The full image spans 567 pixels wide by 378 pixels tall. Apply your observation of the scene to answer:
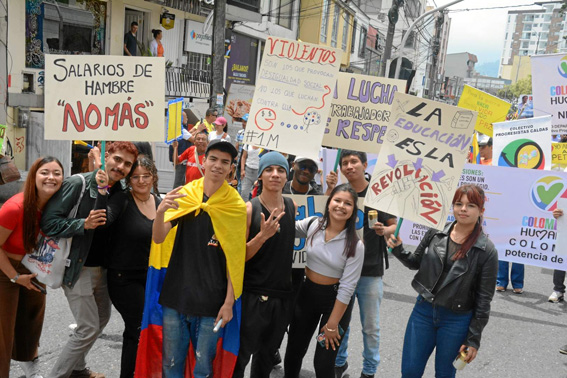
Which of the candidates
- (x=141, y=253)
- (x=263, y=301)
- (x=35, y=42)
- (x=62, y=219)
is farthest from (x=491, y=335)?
(x=35, y=42)

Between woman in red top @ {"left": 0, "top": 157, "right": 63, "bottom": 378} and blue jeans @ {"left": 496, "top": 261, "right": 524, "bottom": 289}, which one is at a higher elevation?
woman in red top @ {"left": 0, "top": 157, "right": 63, "bottom": 378}

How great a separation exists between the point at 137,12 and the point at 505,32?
207426 mm

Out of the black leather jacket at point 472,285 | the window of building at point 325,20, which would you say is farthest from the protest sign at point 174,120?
the window of building at point 325,20

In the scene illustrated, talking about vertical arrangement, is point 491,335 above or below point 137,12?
below

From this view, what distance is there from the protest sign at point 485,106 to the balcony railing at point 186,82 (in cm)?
1085

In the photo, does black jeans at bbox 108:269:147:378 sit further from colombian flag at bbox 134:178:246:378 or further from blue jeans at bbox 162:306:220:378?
blue jeans at bbox 162:306:220:378

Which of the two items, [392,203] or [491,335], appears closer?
[392,203]

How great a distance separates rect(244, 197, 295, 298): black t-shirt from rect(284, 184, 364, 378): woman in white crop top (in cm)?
28

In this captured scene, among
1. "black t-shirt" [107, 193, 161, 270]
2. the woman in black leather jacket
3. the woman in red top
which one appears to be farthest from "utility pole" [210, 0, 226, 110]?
the woman in black leather jacket

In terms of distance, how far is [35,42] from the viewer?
1265 centimetres

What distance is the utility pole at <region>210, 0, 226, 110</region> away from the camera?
1519cm

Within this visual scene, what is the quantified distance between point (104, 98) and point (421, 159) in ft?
7.77

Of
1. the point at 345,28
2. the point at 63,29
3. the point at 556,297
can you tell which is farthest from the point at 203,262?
the point at 345,28

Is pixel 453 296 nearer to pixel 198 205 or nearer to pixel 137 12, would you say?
pixel 198 205
